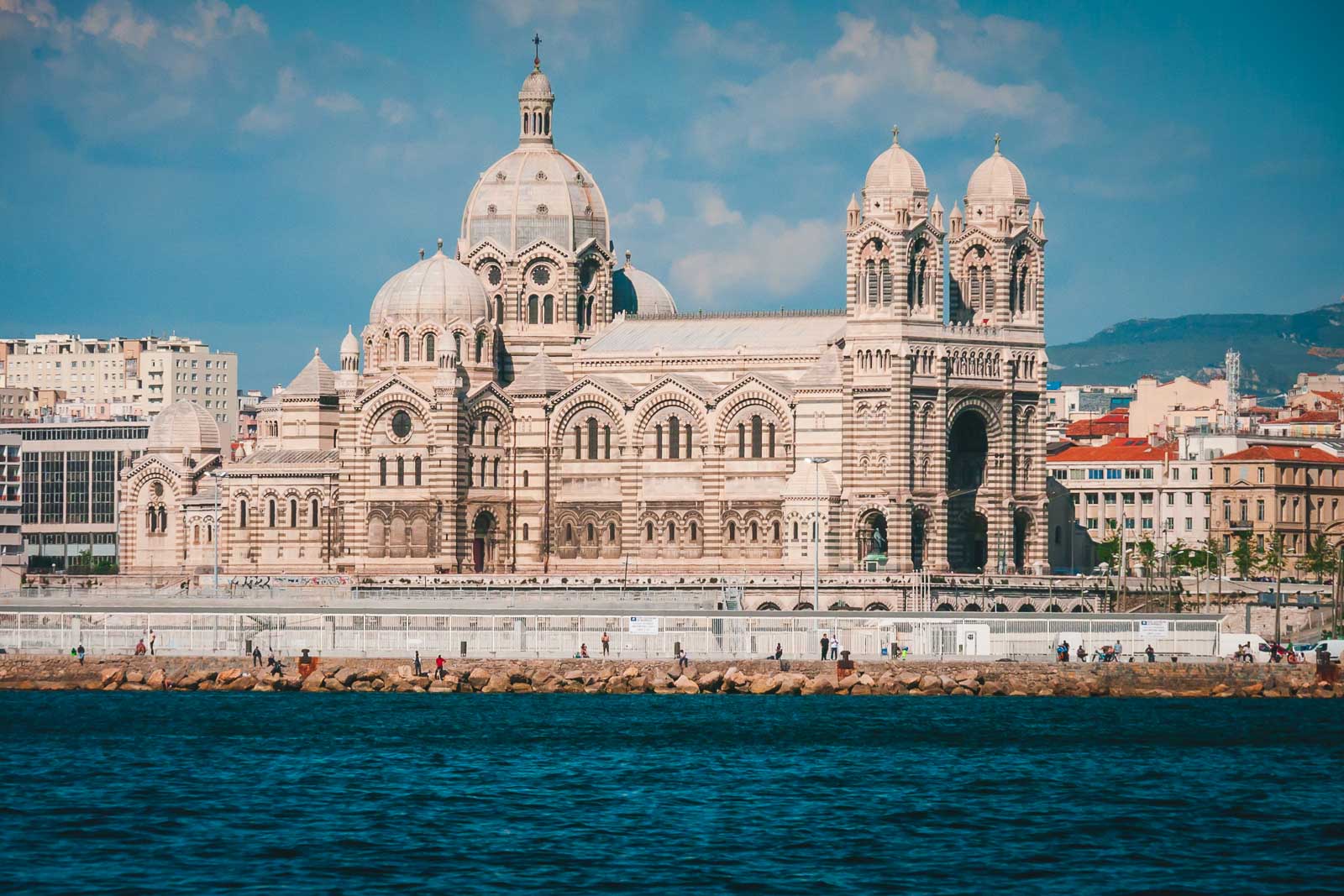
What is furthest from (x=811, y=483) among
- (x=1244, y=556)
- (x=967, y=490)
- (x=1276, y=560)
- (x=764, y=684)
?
(x=764, y=684)

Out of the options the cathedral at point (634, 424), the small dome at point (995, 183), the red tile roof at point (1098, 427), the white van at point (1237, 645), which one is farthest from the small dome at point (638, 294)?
the white van at point (1237, 645)

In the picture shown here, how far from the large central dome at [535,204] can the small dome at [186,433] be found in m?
14.8

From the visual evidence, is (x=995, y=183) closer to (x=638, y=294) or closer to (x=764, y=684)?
(x=638, y=294)

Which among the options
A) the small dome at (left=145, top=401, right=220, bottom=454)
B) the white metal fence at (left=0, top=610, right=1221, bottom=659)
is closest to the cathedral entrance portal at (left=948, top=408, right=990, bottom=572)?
the white metal fence at (left=0, top=610, right=1221, bottom=659)

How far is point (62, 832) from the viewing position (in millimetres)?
60125

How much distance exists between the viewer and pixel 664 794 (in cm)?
6631

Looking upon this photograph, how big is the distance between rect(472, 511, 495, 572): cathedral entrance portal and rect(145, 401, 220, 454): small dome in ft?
54.1

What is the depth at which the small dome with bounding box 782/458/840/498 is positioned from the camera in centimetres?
11600

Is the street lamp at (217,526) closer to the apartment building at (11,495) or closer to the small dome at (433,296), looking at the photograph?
the small dome at (433,296)

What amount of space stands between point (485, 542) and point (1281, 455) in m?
37.0

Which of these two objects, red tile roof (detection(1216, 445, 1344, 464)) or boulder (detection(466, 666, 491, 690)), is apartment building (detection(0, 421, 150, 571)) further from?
boulder (detection(466, 666, 491, 690))

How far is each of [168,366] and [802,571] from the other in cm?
9457

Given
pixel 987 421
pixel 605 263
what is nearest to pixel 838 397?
pixel 987 421

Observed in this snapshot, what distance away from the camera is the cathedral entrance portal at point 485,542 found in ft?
409
